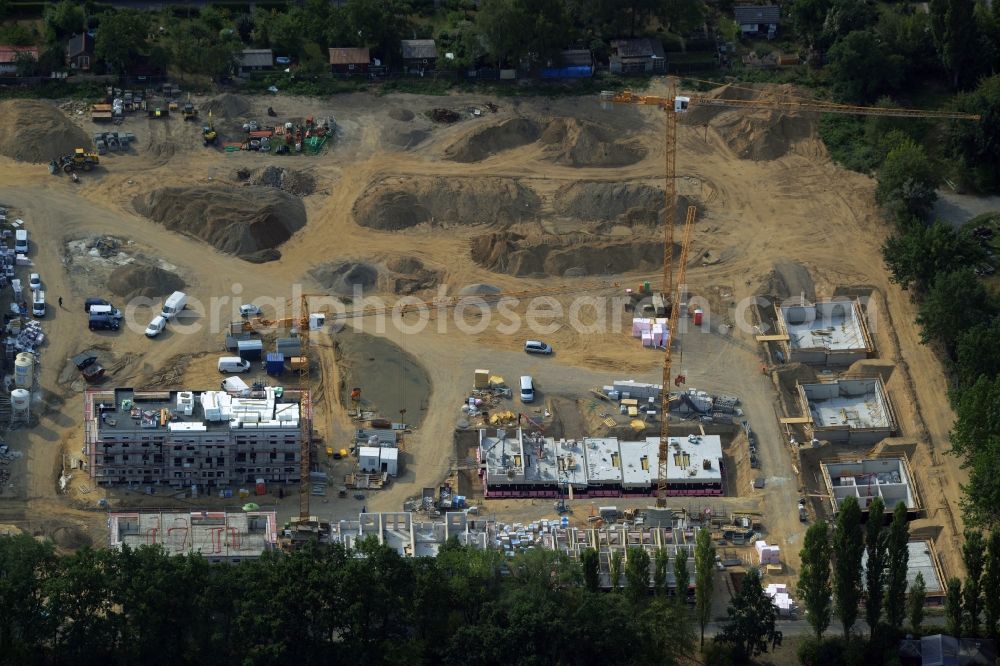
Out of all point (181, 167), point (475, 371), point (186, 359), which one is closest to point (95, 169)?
point (181, 167)

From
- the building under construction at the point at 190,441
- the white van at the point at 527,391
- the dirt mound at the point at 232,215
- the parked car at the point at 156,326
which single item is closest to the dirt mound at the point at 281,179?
the dirt mound at the point at 232,215

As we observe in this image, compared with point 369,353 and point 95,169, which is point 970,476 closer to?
point 369,353

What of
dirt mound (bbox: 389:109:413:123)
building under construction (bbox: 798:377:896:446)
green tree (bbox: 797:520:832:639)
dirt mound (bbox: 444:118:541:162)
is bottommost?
green tree (bbox: 797:520:832:639)

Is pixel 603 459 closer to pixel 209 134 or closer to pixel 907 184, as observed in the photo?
pixel 907 184

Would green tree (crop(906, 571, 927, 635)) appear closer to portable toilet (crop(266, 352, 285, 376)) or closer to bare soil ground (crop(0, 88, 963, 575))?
bare soil ground (crop(0, 88, 963, 575))

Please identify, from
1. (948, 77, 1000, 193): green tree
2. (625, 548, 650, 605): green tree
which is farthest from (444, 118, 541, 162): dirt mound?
(625, 548, 650, 605): green tree
